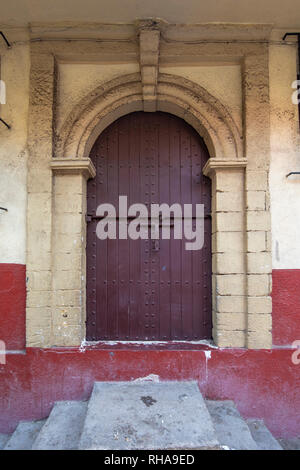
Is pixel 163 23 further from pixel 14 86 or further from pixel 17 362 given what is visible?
pixel 17 362

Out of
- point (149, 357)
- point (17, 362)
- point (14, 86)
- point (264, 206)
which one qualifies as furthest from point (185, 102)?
point (17, 362)

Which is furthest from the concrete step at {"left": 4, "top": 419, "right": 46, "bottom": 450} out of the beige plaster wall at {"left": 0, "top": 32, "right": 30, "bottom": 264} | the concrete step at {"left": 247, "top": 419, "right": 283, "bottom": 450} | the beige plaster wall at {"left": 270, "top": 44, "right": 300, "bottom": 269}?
the beige plaster wall at {"left": 270, "top": 44, "right": 300, "bottom": 269}

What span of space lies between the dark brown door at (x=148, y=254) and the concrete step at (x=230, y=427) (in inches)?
26.7

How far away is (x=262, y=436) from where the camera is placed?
9.22ft

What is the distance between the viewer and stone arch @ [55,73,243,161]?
3197 millimetres

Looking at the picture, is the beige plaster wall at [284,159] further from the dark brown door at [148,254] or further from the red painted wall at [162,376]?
the red painted wall at [162,376]

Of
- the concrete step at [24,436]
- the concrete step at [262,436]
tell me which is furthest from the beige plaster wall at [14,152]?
the concrete step at [262,436]

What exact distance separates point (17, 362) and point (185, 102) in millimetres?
3170

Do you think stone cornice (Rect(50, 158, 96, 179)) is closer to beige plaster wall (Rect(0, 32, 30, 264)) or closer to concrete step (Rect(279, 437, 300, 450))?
beige plaster wall (Rect(0, 32, 30, 264))

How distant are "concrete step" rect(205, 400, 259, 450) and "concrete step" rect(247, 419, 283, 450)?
0.20 m

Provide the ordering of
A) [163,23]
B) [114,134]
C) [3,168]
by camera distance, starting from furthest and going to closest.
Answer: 1. [114,134]
2. [3,168]
3. [163,23]

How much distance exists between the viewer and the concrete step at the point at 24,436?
8.91 feet

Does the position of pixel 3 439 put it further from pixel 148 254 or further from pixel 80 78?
pixel 80 78

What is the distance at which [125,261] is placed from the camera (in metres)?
3.40
